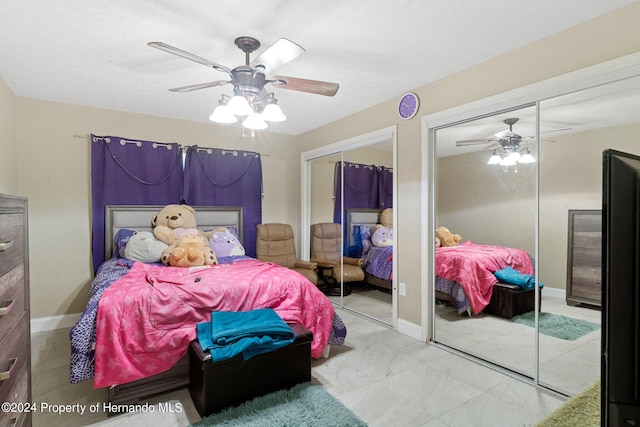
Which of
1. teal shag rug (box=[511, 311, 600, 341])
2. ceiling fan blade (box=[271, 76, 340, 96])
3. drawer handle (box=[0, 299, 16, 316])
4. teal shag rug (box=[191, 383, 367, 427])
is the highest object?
ceiling fan blade (box=[271, 76, 340, 96])

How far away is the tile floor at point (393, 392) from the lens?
75.6 inches

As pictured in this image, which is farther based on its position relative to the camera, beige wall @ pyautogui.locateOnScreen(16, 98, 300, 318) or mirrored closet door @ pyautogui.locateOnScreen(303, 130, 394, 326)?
mirrored closet door @ pyautogui.locateOnScreen(303, 130, 394, 326)

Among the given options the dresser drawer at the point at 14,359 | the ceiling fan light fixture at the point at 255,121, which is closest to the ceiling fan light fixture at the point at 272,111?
the ceiling fan light fixture at the point at 255,121

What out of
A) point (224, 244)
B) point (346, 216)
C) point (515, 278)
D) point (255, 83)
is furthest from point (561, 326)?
point (224, 244)

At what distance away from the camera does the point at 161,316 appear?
83.6 inches

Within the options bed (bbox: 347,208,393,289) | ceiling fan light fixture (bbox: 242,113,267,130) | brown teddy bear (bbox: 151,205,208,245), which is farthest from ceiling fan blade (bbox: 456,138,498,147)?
brown teddy bear (bbox: 151,205,208,245)

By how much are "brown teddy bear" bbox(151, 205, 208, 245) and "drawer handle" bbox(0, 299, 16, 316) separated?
2479 millimetres

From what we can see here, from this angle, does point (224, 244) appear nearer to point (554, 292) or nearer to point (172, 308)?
point (172, 308)

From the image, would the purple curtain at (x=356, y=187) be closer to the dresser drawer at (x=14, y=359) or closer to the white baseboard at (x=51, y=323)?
the dresser drawer at (x=14, y=359)

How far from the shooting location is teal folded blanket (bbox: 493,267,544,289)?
2.38 meters

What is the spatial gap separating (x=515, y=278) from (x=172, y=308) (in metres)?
2.58

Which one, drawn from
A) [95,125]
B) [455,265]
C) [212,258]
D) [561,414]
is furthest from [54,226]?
[561,414]

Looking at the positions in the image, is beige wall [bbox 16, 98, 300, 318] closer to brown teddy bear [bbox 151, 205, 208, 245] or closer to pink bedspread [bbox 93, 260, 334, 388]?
brown teddy bear [bbox 151, 205, 208, 245]

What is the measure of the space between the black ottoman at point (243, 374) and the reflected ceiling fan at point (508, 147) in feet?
6.53
